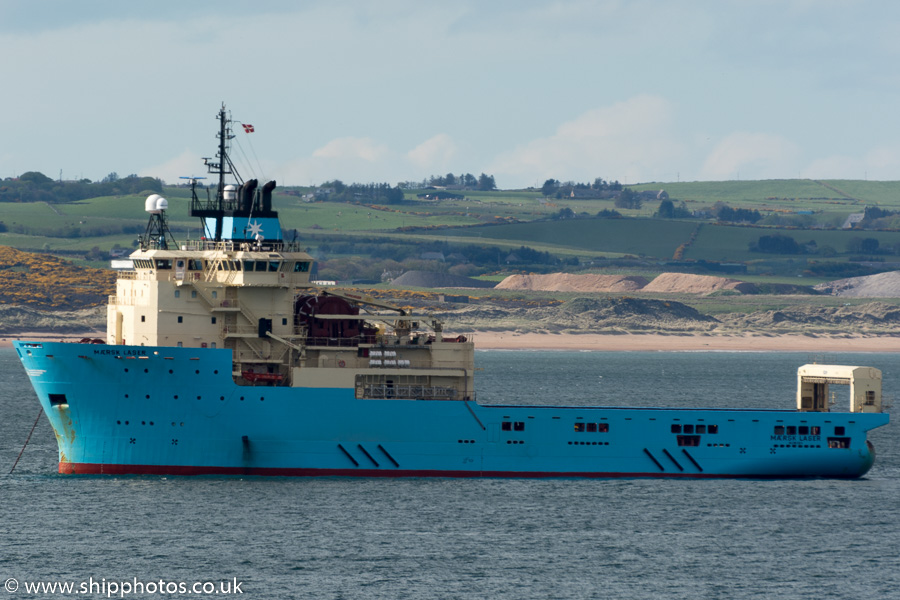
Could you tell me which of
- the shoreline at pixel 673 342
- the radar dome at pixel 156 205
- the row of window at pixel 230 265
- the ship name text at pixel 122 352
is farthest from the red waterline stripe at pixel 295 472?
the shoreline at pixel 673 342

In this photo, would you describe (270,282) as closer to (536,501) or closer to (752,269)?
(536,501)

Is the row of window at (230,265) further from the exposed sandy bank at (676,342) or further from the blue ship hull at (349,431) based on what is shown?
the exposed sandy bank at (676,342)

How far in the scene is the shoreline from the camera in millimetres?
125625

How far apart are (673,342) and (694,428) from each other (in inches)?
3571

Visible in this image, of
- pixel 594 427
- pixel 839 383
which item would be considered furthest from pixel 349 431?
pixel 839 383

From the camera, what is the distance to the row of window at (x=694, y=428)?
140ft

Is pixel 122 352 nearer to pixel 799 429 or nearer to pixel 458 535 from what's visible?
pixel 458 535

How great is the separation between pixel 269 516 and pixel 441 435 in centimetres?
710

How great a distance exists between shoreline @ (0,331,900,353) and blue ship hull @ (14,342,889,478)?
253 ft

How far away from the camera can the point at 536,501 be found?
3900 centimetres

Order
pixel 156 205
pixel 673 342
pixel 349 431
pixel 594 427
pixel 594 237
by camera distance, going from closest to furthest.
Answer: pixel 349 431, pixel 156 205, pixel 594 427, pixel 673 342, pixel 594 237

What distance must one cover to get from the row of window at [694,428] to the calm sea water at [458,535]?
1703mm

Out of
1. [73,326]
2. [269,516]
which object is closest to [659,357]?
[73,326]

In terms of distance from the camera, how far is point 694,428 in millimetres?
42719
